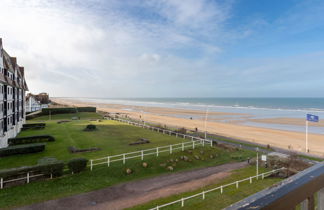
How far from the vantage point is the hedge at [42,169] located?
584 inches

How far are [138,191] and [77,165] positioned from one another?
237 inches

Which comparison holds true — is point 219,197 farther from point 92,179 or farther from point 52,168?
point 52,168

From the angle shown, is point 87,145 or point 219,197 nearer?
point 219,197

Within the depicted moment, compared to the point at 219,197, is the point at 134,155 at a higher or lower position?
higher

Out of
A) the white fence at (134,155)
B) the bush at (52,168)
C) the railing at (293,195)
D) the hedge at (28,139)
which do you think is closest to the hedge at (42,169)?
the bush at (52,168)

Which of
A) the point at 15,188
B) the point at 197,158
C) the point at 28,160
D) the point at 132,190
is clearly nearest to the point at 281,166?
the point at 197,158

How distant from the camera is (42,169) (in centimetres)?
1583

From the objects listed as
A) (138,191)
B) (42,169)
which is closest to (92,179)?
(42,169)

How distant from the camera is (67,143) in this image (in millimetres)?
25781

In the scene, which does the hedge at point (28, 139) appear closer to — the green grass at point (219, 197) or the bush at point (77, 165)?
the bush at point (77, 165)

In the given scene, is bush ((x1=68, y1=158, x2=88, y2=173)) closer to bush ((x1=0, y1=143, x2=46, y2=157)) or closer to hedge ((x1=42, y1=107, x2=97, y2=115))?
bush ((x1=0, y1=143, x2=46, y2=157))

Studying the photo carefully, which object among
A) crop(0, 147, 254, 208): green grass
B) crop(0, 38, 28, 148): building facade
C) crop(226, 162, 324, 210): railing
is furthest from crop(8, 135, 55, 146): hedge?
crop(226, 162, 324, 210): railing

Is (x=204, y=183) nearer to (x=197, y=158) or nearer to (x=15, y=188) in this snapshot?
(x=197, y=158)

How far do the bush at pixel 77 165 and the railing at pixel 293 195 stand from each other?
1783cm
